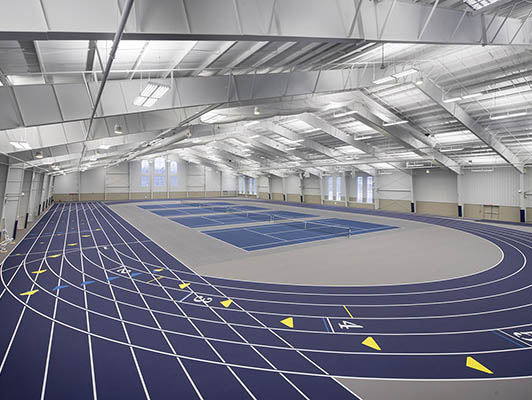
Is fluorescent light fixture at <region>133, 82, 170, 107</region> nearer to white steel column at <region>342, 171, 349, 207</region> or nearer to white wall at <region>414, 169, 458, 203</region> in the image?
white wall at <region>414, 169, 458, 203</region>

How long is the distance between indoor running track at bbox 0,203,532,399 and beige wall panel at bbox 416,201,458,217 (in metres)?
21.3

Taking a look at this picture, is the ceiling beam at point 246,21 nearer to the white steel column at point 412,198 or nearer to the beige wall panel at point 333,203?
the white steel column at point 412,198

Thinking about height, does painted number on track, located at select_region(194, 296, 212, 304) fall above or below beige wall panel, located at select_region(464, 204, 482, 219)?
below

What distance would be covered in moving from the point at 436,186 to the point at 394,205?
5.55m

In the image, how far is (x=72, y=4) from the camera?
4688 millimetres

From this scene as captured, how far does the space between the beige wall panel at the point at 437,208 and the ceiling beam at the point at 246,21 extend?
25.8 m

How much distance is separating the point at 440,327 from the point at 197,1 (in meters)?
9.15

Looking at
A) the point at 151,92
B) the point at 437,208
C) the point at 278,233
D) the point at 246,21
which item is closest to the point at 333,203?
the point at 437,208

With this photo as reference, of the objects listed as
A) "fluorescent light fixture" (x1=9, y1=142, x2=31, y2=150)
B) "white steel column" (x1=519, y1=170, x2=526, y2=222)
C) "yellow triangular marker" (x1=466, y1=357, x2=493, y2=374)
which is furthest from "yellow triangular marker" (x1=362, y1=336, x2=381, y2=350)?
"white steel column" (x1=519, y1=170, x2=526, y2=222)

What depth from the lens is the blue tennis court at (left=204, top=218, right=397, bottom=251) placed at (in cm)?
1795

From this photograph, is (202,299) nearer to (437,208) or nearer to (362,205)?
(437,208)

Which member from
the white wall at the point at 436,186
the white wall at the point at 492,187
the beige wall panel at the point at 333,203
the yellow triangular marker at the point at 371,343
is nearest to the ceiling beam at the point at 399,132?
the white wall at the point at 492,187

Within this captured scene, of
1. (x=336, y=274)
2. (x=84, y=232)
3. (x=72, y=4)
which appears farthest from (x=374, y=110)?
(x=84, y=232)

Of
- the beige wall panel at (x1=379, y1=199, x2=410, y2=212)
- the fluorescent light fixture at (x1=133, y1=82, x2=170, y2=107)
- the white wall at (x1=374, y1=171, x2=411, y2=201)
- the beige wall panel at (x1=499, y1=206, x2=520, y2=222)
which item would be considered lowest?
the beige wall panel at (x1=499, y1=206, x2=520, y2=222)
